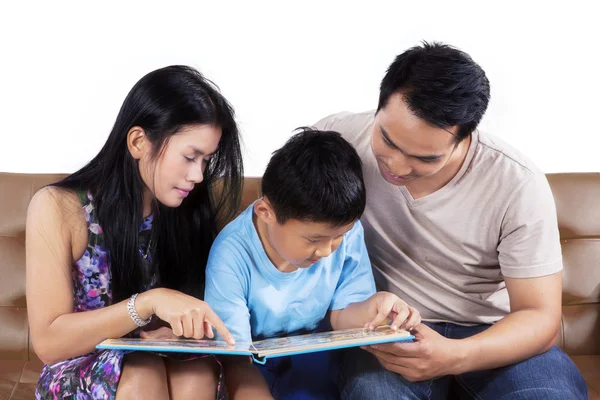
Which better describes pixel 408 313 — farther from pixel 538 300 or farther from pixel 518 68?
pixel 518 68

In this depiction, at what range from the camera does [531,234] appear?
1.82 metres

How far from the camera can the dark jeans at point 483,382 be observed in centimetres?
171

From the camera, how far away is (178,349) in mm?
1432

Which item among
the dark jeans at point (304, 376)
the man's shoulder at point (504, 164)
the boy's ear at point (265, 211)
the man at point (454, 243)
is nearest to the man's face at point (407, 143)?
the man at point (454, 243)

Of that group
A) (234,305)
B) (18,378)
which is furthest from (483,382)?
(18,378)

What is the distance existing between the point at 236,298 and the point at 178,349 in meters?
0.29

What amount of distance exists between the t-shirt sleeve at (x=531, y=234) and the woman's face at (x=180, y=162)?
0.72 metres

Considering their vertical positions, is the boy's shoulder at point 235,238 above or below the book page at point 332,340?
above

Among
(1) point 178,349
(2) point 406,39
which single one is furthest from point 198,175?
(2) point 406,39

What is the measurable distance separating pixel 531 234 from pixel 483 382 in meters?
0.36

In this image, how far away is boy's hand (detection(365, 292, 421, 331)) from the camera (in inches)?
63.3

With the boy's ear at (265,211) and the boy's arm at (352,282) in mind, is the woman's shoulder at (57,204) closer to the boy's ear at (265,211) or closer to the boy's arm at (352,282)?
the boy's ear at (265,211)

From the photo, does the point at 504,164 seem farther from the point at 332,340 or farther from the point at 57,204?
the point at 57,204

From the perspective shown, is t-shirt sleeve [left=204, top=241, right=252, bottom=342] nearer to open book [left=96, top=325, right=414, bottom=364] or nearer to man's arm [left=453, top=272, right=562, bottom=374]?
open book [left=96, top=325, right=414, bottom=364]
